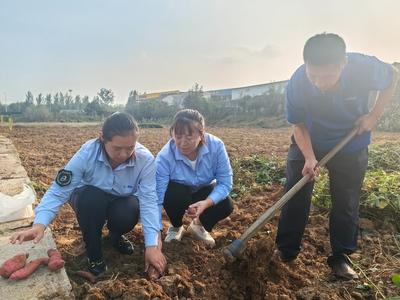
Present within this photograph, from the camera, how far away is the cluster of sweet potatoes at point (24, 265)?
2.32m

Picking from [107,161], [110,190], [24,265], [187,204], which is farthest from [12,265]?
[187,204]

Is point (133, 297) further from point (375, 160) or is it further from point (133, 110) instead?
point (133, 110)

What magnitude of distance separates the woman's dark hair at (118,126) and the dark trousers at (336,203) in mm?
1084

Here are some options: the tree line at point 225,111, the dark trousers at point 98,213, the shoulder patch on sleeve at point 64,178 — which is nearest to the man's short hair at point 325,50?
the dark trousers at point 98,213

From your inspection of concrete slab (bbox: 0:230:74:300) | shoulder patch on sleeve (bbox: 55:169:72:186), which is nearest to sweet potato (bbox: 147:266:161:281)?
concrete slab (bbox: 0:230:74:300)

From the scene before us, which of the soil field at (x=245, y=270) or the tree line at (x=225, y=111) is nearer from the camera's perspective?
the soil field at (x=245, y=270)

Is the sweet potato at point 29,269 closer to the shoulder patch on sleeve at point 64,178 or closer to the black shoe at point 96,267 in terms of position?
the black shoe at point 96,267

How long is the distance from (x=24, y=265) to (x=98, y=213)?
0.54m

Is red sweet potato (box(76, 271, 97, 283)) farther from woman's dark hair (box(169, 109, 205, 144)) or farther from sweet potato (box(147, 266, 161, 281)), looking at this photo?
woman's dark hair (box(169, 109, 205, 144))

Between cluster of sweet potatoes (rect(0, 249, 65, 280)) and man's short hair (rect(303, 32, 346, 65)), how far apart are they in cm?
189

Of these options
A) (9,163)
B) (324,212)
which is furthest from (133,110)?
(324,212)

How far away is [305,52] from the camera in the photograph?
6.91 feet

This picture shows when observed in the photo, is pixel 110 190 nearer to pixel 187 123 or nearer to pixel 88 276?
pixel 88 276

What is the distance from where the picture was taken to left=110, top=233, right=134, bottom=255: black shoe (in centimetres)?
279
